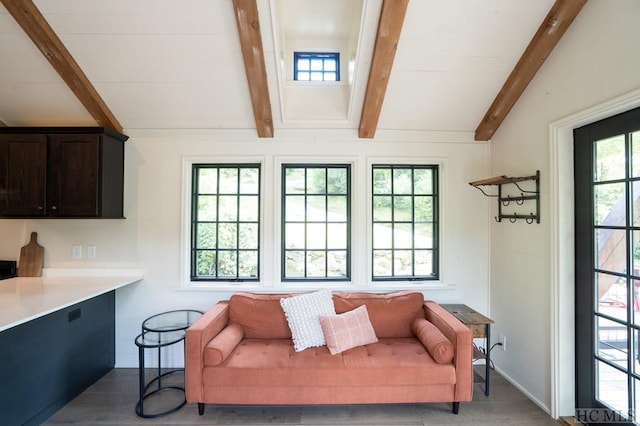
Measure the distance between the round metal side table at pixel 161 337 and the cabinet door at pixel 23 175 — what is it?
1347 mm

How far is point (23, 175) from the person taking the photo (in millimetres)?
2482

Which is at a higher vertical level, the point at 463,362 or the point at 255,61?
the point at 255,61

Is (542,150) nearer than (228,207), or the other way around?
(542,150)

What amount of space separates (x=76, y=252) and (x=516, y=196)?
408cm

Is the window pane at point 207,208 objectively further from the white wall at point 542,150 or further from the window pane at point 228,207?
the white wall at point 542,150

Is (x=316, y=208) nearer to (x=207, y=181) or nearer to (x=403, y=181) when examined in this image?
(x=403, y=181)

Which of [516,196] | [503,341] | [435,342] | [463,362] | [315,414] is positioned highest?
[516,196]

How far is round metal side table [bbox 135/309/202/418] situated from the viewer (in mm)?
2194

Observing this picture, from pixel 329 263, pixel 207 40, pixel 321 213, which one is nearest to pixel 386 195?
pixel 321 213

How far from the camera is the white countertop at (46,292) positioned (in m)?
1.77

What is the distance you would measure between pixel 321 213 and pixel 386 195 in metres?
0.69

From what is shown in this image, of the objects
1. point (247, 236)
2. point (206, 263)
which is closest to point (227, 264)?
point (206, 263)

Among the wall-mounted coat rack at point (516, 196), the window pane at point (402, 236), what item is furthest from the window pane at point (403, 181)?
the wall-mounted coat rack at point (516, 196)

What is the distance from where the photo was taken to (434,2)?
1950 millimetres
